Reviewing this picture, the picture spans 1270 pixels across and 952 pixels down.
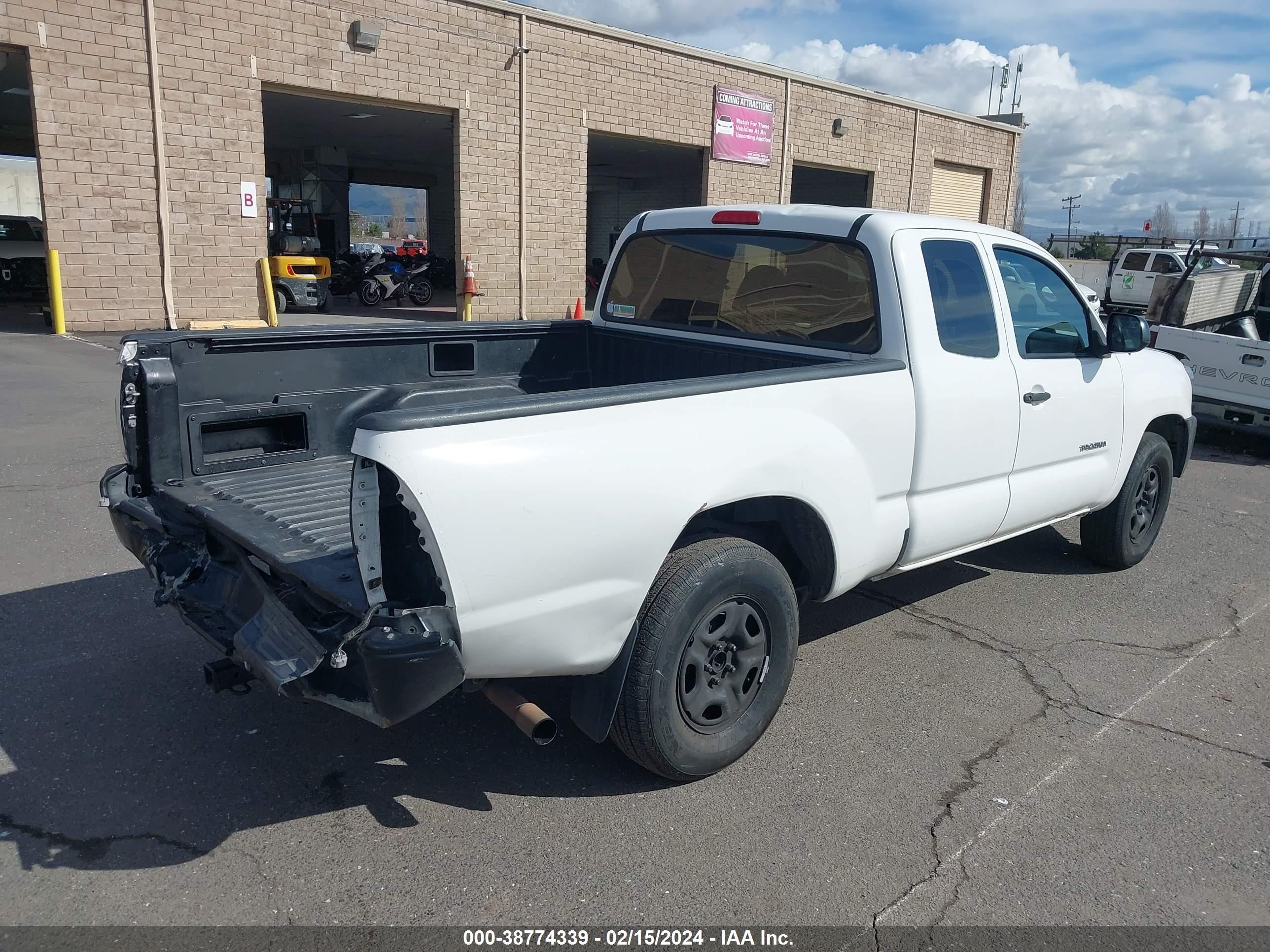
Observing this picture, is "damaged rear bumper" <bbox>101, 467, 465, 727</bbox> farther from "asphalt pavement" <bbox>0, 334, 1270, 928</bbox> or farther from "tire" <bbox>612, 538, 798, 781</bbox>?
"tire" <bbox>612, 538, 798, 781</bbox>

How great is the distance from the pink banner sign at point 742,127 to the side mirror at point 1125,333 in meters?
18.6

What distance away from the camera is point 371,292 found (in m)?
22.5

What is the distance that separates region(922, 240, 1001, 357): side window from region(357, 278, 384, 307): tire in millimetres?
19383

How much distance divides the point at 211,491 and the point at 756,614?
215 centimetres

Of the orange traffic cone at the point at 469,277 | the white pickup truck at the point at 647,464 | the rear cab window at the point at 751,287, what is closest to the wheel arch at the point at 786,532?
the white pickup truck at the point at 647,464

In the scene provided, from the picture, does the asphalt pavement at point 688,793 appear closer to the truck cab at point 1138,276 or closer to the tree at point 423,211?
the truck cab at point 1138,276

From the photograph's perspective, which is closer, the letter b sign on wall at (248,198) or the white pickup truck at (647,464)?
the white pickup truck at (647,464)

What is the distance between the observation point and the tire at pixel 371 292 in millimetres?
22422

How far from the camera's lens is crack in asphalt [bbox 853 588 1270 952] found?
3117 millimetres

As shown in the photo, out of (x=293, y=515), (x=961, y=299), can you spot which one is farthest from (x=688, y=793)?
(x=961, y=299)

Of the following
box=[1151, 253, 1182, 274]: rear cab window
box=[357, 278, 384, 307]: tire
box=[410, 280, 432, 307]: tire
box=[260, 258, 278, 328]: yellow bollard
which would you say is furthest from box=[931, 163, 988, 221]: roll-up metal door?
box=[260, 258, 278, 328]: yellow bollard

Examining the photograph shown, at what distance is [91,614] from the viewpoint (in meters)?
5.05

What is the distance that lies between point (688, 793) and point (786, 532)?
1.07 metres

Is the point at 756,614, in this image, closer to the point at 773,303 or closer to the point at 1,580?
the point at 773,303
